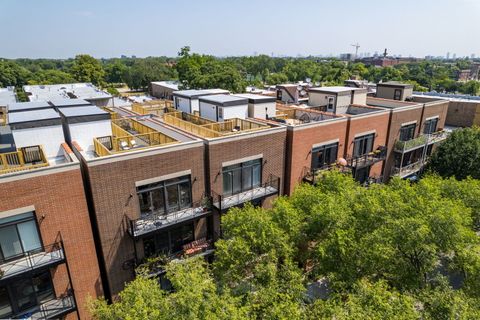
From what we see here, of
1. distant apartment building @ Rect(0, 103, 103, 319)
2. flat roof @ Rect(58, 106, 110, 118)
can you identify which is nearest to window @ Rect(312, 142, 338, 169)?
flat roof @ Rect(58, 106, 110, 118)

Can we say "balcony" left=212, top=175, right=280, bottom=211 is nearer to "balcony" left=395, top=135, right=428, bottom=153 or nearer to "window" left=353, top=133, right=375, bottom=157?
"window" left=353, top=133, right=375, bottom=157

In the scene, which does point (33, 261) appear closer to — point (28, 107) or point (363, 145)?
point (28, 107)

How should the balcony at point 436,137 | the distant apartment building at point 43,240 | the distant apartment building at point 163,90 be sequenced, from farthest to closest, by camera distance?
the distant apartment building at point 163,90, the balcony at point 436,137, the distant apartment building at point 43,240

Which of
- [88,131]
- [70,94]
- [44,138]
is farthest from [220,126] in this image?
[70,94]

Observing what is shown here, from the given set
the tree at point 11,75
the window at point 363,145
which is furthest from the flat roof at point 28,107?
the tree at point 11,75

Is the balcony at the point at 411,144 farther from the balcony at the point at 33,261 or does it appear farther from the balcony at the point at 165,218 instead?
the balcony at the point at 33,261

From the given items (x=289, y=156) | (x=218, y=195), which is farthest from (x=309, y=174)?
(x=218, y=195)
